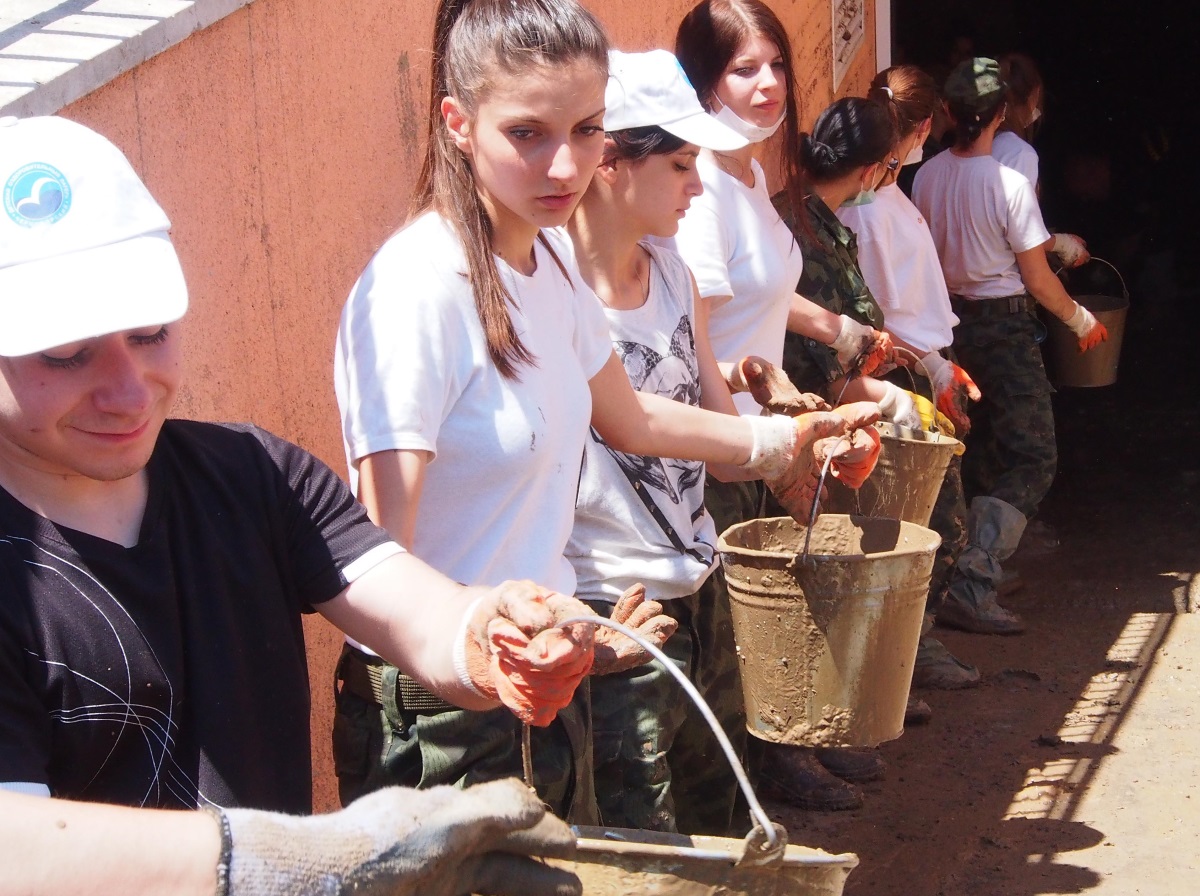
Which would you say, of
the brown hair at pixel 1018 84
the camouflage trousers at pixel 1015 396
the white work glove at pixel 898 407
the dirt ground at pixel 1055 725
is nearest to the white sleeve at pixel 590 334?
the white work glove at pixel 898 407

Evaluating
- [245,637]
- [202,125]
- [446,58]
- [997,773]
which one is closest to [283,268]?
[202,125]

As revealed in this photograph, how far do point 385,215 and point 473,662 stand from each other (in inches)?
72.8

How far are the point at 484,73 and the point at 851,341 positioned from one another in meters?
2.10

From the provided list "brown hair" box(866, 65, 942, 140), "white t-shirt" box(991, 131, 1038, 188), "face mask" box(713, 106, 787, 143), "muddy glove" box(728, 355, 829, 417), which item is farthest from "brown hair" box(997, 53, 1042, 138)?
"muddy glove" box(728, 355, 829, 417)

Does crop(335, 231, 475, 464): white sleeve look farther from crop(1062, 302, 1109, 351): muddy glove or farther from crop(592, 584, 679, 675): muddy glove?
crop(1062, 302, 1109, 351): muddy glove

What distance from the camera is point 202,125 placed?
2.64 m

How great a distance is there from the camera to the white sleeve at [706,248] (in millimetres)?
3344

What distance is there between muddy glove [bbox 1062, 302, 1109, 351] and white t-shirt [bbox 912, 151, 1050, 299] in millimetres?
358

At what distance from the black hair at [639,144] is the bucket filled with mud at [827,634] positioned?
2.62 feet

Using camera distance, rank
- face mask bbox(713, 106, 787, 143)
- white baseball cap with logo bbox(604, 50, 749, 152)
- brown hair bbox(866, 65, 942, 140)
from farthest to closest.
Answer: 1. brown hair bbox(866, 65, 942, 140)
2. face mask bbox(713, 106, 787, 143)
3. white baseball cap with logo bbox(604, 50, 749, 152)

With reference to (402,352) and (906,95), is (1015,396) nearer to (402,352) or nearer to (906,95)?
(906,95)

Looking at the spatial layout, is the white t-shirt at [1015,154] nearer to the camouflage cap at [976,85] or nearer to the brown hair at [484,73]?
the camouflage cap at [976,85]

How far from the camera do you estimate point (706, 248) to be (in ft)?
11.2

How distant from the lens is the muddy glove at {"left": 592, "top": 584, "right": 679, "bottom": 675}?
1793mm
